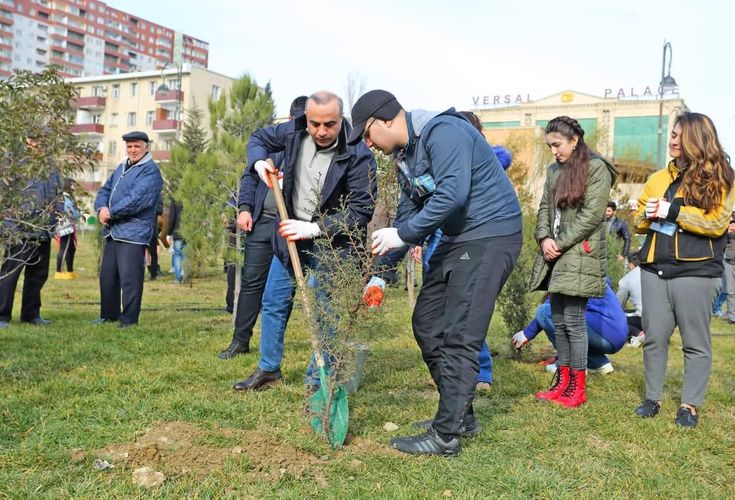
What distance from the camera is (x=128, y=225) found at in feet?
22.4

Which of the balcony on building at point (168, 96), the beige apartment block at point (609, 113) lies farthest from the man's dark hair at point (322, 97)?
the balcony on building at point (168, 96)

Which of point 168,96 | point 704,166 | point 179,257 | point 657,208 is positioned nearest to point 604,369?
point 657,208

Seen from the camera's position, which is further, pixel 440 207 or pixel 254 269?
pixel 254 269

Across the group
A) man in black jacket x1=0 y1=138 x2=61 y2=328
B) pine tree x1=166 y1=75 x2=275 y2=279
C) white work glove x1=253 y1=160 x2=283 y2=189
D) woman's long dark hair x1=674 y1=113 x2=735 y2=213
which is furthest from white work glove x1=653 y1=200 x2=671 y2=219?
pine tree x1=166 y1=75 x2=275 y2=279

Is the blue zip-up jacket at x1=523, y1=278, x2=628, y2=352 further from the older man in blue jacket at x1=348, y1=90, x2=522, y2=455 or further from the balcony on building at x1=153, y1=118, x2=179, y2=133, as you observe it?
the balcony on building at x1=153, y1=118, x2=179, y2=133

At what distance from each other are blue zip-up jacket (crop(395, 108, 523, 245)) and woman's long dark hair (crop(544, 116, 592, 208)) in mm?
1235

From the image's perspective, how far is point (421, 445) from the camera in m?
3.32

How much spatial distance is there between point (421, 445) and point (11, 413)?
224 cm

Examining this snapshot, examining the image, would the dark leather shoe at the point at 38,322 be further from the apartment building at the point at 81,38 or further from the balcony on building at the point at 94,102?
the apartment building at the point at 81,38

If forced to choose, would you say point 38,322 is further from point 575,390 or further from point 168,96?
point 168,96

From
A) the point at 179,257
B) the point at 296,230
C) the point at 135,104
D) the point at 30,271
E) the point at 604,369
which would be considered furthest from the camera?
the point at 135,104

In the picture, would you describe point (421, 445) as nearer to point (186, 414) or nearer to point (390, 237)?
point (390, 237)

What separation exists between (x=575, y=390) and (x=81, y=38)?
13217cm

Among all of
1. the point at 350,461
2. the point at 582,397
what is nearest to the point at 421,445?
the point at 350,461
